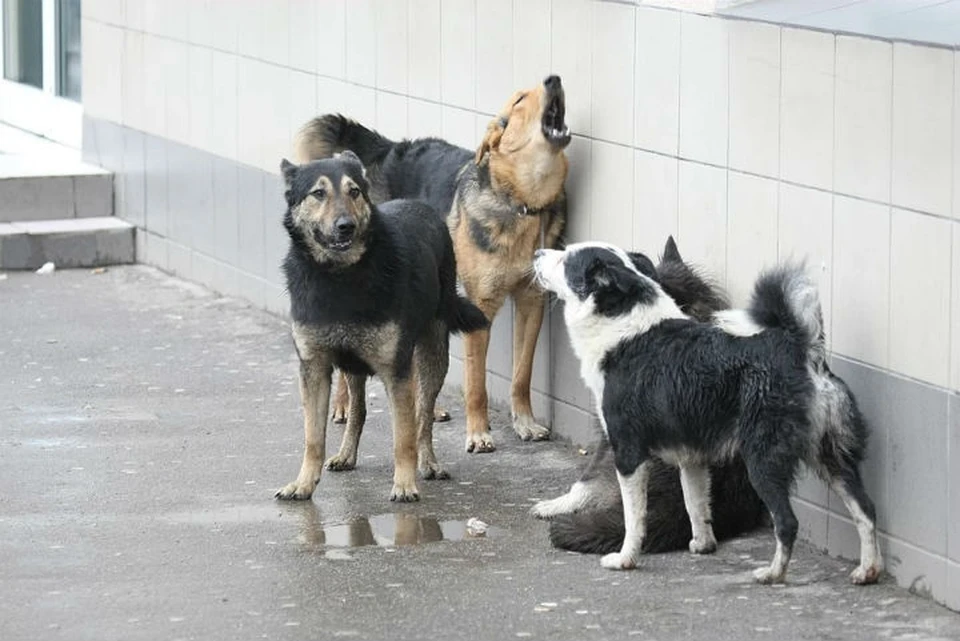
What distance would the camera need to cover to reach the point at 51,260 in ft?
43.6

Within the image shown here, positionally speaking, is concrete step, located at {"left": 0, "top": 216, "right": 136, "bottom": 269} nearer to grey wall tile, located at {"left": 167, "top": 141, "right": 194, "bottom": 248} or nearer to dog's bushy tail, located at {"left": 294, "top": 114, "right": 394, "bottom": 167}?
grey wall tile, located at {"left": 167, "top": 141, "right": 194, "bottom": 248}

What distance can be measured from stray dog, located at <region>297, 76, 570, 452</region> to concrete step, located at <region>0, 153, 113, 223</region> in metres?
5.28

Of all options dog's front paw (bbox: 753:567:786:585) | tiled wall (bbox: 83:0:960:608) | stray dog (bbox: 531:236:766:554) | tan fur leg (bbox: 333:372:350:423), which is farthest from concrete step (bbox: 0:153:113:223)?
dog's front paw (bbox: 753:567:786:585)

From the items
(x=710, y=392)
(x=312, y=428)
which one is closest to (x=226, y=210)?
(x=312, y=428)

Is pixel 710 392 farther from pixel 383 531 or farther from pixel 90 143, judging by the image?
pixel 90 143

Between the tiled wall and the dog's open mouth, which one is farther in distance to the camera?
the dog's open mouth

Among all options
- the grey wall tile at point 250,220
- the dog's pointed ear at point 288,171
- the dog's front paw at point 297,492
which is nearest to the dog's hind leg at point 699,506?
the dog's front paw at point 297,492

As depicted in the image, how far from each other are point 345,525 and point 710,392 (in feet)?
5.75

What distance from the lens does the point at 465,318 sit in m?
8.40

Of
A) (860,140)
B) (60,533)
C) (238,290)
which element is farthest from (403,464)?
(238,290)

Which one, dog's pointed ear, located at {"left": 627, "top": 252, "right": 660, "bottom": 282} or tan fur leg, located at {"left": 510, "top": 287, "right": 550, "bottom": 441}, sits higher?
dog's pointed ear, located at {"left": 627, "top": 252, "right": 660, "bottom": 282}

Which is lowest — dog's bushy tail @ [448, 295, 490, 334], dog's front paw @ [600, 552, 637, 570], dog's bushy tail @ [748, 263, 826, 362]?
dog's front paw @ [600, 552, 637, 570]

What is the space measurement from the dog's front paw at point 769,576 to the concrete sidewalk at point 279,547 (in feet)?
0.12

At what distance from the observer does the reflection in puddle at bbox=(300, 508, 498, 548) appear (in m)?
7.25
